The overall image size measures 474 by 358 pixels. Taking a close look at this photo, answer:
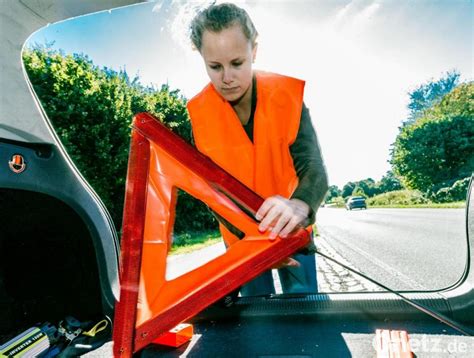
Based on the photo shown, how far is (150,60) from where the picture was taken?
985 mm

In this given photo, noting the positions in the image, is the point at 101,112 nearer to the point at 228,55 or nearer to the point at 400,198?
the point at 228,55

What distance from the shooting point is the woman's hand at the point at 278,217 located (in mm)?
857

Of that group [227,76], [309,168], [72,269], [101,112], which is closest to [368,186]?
[309,168]

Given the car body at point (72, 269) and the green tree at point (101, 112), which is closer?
the green tree at point (101, 112)

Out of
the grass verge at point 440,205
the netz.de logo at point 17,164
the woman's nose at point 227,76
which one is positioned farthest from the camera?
the grass verge at point 440,205

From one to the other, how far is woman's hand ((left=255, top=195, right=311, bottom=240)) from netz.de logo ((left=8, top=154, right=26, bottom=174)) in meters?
0.83

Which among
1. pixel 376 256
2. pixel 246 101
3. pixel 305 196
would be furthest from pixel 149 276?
pixel 376 256

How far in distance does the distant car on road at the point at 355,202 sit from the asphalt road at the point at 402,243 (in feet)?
0.16

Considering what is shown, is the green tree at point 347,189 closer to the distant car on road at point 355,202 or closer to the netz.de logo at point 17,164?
the distant car on road at point 355,202

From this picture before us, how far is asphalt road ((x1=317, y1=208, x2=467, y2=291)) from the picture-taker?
1.29m

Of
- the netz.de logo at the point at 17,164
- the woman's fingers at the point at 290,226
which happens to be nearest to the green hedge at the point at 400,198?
the woman's fingers at the point at 290,226

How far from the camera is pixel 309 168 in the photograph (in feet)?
3.37

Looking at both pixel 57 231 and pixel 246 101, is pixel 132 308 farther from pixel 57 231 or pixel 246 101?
pixel 246 101

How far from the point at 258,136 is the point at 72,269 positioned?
91cm
